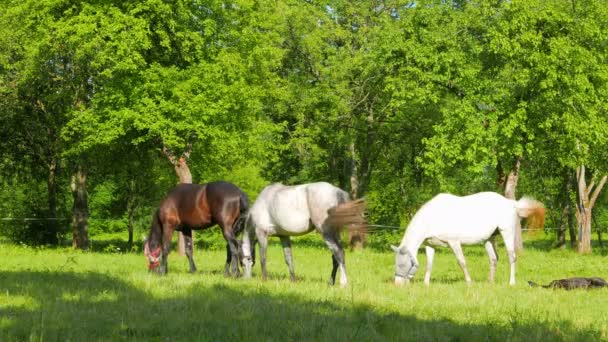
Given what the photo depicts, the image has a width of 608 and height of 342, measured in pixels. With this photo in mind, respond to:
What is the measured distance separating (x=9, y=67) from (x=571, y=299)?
26.0 metres

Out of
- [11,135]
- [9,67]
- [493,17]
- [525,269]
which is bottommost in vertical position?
[525,269]

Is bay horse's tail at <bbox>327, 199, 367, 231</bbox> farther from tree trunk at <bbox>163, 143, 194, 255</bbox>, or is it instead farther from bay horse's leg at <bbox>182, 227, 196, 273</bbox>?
tree trunk at <bbox>163, 143, 194, 255</bbox>

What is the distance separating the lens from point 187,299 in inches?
395

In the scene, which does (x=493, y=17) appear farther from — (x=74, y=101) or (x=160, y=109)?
(x=74, y=101)

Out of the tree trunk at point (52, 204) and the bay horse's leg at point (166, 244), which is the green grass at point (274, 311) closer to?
the bay horse's leg at point (166, 244)

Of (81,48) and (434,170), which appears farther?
(434,170)

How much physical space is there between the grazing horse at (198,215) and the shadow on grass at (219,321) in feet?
16.4

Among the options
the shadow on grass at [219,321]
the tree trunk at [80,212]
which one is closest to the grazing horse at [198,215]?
the shadow on grass at [219,321]

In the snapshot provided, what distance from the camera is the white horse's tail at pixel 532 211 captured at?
16.0 metres

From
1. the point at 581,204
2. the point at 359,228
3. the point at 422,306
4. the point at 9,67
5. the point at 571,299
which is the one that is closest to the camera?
the point at 422,306

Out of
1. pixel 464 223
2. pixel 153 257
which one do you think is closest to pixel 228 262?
pixel 153 257

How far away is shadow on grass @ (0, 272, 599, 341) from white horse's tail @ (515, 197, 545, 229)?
7.52 metres

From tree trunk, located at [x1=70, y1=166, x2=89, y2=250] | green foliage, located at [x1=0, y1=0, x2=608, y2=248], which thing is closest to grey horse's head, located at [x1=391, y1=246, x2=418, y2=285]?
green foliage, located at [x1=0, y1=0, x2=608, y2=248]

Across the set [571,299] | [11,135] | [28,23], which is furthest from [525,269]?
[11,135]
